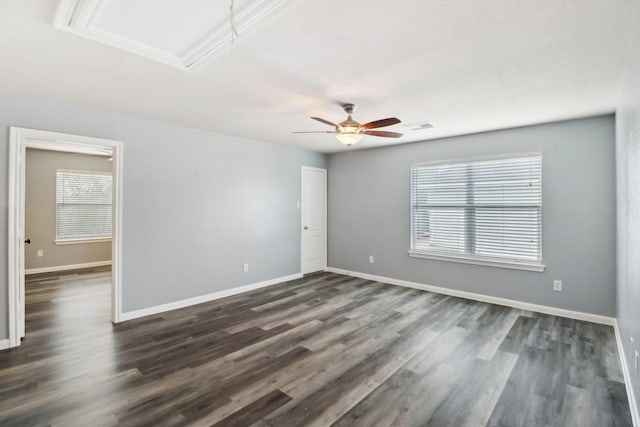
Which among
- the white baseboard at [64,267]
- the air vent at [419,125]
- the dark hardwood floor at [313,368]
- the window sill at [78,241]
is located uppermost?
the air vent at [419,125]

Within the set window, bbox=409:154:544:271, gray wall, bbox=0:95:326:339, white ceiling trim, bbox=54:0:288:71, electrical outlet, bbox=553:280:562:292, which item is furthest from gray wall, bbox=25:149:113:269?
electrical outlet, bbox=553:280:562:292

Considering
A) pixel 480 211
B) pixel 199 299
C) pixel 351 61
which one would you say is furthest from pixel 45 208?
pixel 480 211

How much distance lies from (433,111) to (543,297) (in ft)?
9.29

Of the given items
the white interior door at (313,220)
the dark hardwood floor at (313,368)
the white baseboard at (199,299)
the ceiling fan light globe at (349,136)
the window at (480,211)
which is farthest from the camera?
the white interior door at (313,220)

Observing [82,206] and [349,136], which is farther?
[82,206]

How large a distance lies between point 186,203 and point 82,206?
4230 mm

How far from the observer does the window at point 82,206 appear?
6.58 m

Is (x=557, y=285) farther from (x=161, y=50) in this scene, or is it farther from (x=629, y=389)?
(x=161, y=50)

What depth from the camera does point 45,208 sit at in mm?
6410

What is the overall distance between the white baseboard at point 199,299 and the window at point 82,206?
4189 millimetres

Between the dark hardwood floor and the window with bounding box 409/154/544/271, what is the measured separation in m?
0.82

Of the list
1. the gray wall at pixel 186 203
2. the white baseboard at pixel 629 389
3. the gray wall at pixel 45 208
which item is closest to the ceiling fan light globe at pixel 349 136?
the gray wall at pixel 186 203

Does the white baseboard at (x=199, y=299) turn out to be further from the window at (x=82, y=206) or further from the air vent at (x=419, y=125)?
the window at (x=82, y=206)

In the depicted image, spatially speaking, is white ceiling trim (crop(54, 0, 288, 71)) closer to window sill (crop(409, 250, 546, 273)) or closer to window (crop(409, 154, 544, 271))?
window (crop(409, 154, 544, 271))
